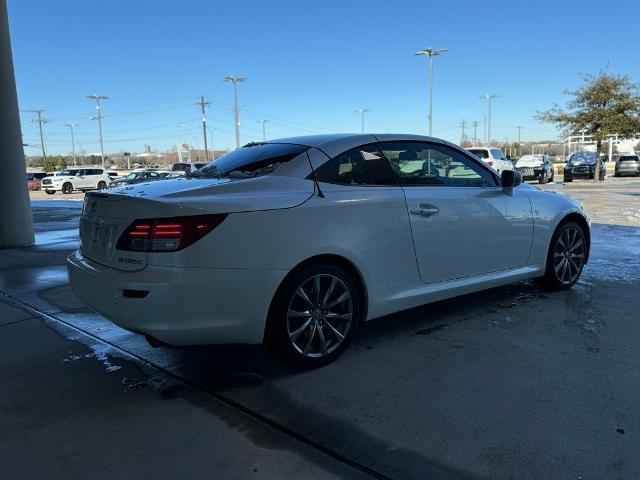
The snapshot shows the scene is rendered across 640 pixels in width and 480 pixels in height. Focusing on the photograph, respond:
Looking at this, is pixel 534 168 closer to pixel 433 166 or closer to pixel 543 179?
pixel 543 179

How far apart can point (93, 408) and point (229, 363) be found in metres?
0.95

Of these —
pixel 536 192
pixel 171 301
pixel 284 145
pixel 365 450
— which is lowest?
pixel 365 450

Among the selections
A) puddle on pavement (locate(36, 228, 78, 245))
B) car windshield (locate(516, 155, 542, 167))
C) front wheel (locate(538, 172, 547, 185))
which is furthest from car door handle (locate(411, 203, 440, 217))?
front wheel (locate(538, 172, 547, 185))

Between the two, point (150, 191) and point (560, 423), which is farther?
point (150, 191)

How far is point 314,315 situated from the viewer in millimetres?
3578

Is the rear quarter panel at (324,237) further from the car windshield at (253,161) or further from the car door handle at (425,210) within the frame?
the car windshield at (253,161)

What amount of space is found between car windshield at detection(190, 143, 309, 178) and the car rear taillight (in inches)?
27.8

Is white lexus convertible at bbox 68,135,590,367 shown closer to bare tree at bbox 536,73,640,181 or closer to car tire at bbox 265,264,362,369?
car tire at bbox 265,264,362,369

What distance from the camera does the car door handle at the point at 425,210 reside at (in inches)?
159

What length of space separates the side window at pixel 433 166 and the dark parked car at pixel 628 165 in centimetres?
3376

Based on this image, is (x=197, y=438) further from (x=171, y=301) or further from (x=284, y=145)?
(x=284, y=145)

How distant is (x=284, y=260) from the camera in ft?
10.9

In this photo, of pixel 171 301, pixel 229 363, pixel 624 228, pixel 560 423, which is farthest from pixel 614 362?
pixel 624 228

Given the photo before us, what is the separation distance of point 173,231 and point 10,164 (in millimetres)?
7039
